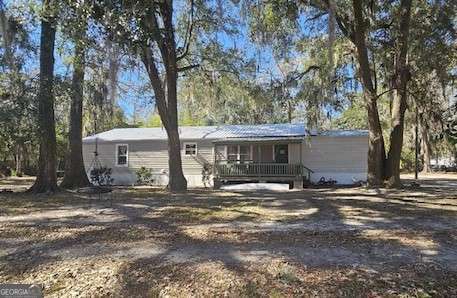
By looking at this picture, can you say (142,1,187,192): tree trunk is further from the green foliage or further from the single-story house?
the green foliage

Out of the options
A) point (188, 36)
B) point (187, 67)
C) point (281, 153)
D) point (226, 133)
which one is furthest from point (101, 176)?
point (188, 36)

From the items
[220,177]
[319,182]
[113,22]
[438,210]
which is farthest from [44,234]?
[319,182]

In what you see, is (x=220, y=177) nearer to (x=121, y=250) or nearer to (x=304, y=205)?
(x=304, y=205)

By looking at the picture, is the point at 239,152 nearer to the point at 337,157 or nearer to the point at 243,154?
the point at 243,154

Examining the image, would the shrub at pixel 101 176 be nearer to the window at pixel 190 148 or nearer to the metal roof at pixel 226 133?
the metal roof at pixel 226 133

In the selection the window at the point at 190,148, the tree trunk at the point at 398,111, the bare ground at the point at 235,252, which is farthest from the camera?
the window at the point at 190,148

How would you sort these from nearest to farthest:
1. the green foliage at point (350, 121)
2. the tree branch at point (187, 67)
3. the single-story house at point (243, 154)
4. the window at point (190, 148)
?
1. the tree branch at point (187, 67)
2. the single-story house at point (243, 154)
3. the window at point (190, 148)
4. the green foliage at point (350, 121)

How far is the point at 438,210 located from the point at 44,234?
26.0 feet

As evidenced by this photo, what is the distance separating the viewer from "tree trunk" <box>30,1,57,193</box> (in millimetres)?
16188

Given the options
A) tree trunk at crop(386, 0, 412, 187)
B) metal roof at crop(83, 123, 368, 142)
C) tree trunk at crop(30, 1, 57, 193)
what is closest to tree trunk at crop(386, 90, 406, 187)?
tree trunk at crop(386, 0, 412, 187)

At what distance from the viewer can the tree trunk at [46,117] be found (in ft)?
53.1

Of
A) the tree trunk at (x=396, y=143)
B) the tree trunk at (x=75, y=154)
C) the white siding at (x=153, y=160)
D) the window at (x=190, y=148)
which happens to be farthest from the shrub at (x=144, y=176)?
the tree trunk at (x=396, y=143)

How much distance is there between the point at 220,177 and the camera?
23.7m

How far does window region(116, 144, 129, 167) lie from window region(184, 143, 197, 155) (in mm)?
3419
